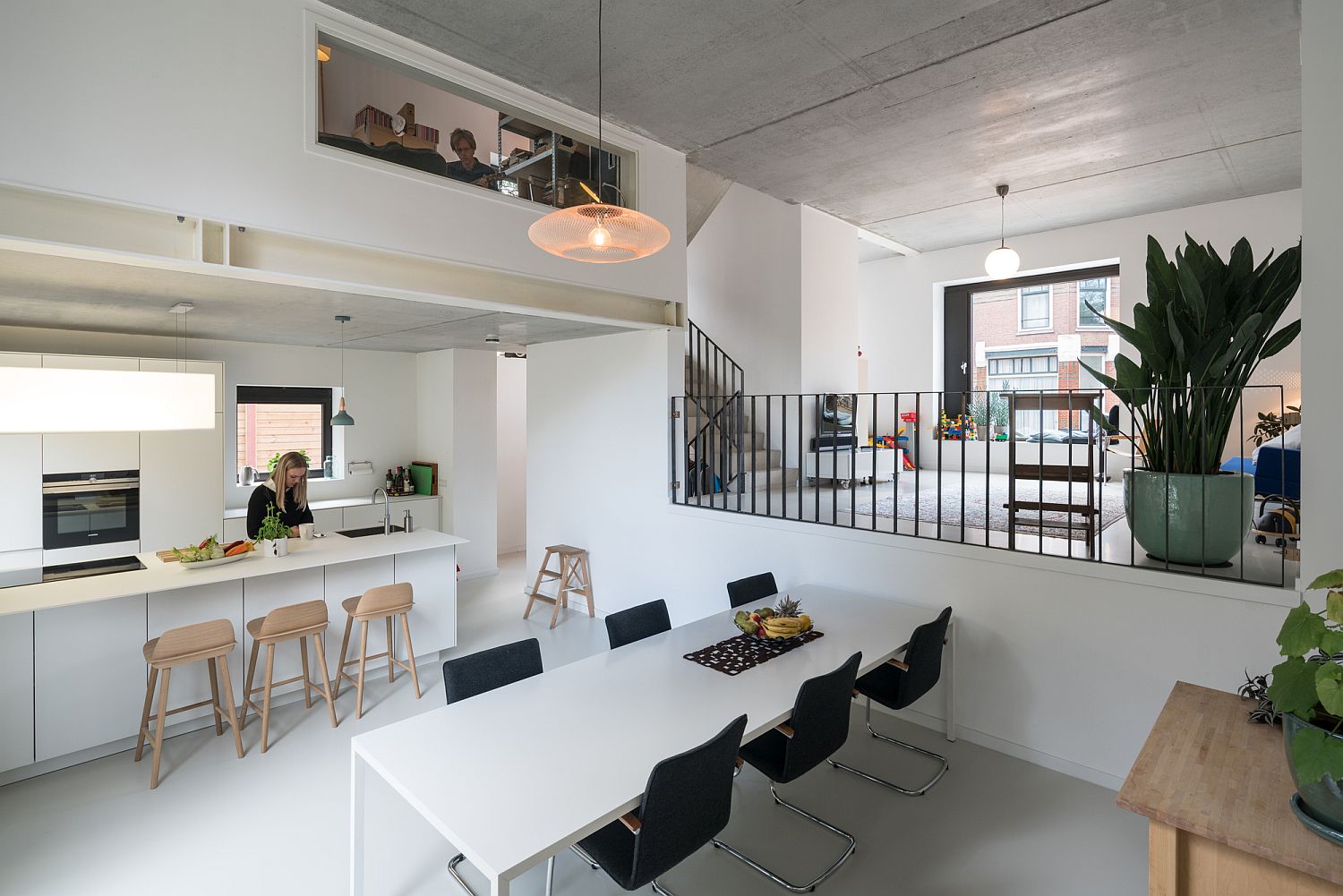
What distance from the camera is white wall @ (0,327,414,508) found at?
205 inches

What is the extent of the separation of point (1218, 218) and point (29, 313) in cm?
994

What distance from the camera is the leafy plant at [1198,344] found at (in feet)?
8.71

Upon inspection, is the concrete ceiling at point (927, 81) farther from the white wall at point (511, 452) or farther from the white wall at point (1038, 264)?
the white wall at point (511, 452)

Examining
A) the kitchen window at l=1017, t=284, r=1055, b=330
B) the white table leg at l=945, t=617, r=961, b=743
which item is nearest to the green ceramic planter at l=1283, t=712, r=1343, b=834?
the white table leg at l=945, t=617, r=961, b=743

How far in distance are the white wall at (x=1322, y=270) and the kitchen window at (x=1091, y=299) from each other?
18.8ft

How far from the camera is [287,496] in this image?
4.77 metres

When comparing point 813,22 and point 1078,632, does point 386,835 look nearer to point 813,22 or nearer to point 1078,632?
point 1078,632

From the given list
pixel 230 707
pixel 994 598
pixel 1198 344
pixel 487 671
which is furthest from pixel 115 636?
pixel 1198 344

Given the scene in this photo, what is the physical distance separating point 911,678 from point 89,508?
5.94 m

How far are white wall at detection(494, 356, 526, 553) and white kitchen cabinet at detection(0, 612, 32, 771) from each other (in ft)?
17.1

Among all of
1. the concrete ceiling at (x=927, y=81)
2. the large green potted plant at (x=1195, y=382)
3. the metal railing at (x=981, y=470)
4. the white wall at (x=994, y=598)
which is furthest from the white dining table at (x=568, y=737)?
the concrete ceiling at (x=927, y=81)

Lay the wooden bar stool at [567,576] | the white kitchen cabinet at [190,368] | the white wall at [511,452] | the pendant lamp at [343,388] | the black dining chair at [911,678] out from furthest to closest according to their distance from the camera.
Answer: the white wall at [511,452]
the wooden bar stool at [567,576]
the white kitchen cabinet at [190,368]
the pendant lamp at [343,388]
the black dining chair at [911,678]

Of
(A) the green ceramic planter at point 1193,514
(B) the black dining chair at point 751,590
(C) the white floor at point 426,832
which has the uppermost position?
(A) the green ceramic planter at point 1193,514

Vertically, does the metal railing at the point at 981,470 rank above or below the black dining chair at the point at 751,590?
above
